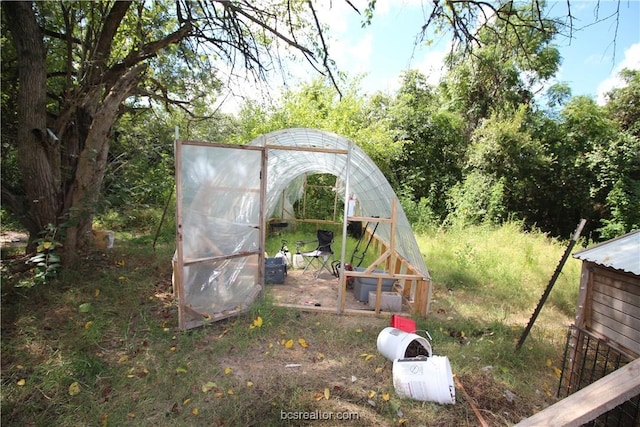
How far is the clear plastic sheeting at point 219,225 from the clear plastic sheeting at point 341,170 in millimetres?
836

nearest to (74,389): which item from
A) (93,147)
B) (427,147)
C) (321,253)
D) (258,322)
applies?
(258,322)

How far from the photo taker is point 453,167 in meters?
13.0

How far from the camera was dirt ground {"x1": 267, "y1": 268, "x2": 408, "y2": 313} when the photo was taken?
5340mm

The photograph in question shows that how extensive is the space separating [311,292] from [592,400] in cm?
528

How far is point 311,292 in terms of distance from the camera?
590 centimetres

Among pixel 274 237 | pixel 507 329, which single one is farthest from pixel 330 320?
pixel 274 237

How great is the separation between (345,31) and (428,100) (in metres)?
11.5

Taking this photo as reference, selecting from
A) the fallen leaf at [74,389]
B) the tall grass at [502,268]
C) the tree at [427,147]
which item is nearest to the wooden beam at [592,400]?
the fallen leaf at [74,389]

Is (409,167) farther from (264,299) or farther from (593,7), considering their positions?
(593,7)

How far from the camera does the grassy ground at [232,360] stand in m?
2.84

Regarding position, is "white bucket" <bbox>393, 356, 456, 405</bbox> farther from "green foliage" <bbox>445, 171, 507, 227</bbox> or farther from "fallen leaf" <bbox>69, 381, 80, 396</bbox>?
"green foliage" <bbox>445, 171, 507, 227</bbox>

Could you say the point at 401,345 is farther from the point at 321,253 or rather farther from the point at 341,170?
the point at 341,170

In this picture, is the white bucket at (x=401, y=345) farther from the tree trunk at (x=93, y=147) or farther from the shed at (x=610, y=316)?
the tree trunk at (x=93, y=147)

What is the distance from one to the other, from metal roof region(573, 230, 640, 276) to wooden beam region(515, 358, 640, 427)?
8.32 ft
